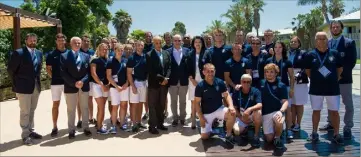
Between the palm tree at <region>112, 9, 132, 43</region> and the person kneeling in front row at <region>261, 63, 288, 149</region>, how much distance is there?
54.7 m

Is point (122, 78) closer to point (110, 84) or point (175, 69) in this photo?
point (110, 84)

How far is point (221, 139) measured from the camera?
588 cm

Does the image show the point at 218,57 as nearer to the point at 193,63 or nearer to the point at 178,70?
the point at 193,63

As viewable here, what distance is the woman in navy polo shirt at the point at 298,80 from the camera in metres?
6.11

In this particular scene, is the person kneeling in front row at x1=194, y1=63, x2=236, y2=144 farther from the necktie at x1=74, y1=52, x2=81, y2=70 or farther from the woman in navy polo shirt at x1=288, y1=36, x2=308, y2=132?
the necktie at x1=74, y1=52, x2=81, y2=70

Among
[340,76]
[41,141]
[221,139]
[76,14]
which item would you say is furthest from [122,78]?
[76,14]

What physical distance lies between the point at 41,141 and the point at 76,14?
25812 millimetres

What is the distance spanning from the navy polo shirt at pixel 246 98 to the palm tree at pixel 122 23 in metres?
54.4

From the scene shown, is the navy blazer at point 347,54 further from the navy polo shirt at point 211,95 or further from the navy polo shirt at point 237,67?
the navy polo shirt at point 211,95

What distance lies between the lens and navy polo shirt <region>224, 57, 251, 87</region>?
6305 mm

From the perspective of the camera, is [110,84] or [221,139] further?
[110,84]

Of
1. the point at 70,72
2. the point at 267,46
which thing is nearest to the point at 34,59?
the point at 70,72

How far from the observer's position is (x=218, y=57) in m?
6.62

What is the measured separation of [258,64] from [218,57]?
0.83m
